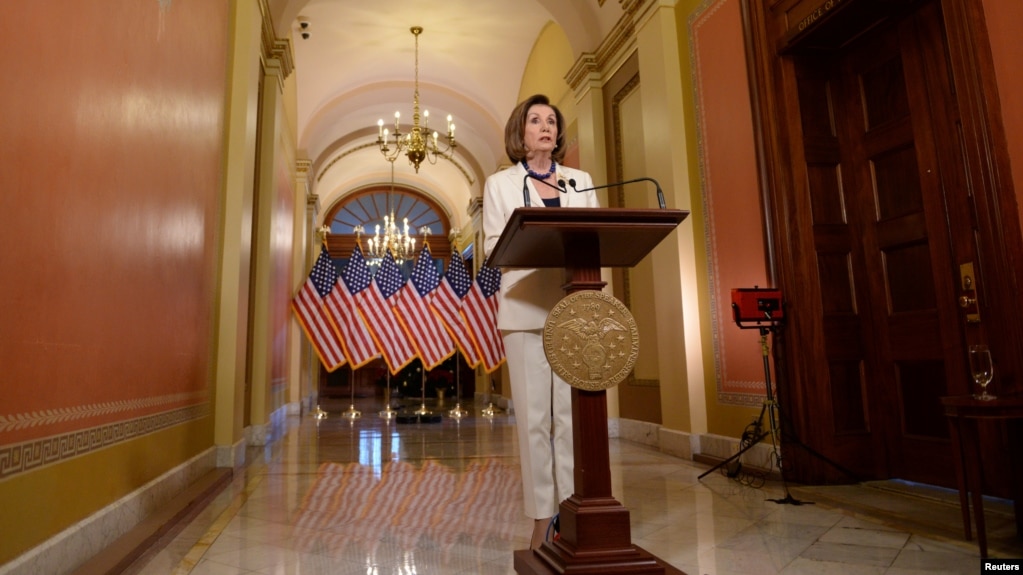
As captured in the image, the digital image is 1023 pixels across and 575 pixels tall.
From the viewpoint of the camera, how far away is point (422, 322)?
31.8 ft

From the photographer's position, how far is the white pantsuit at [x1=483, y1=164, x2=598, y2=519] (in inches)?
84.0

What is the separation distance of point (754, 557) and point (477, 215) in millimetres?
12040

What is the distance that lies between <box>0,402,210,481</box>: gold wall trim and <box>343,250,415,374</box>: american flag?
6218 millimetres

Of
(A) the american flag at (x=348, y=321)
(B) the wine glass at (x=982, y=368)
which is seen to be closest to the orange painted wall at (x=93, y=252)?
(B) the wine glass at (x=982, y=368)

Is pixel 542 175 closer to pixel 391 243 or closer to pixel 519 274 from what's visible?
pixel 519 274

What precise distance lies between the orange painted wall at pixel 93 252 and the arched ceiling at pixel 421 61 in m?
4.24

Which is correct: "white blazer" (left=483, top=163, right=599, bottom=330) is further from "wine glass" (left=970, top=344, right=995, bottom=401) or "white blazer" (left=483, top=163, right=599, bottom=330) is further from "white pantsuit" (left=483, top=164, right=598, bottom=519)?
"wine glass" (left=970, top=344, right=995, bottom=401)

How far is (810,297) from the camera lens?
3.94m

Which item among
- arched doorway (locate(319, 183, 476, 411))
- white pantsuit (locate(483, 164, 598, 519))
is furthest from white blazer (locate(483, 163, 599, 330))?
arched doorway (locate(319, 183, 476, 411))

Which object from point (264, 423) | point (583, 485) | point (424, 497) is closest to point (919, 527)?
point (583, 485)

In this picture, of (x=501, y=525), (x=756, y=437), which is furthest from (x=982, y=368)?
(x=501, y=525)

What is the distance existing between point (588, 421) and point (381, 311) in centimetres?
812

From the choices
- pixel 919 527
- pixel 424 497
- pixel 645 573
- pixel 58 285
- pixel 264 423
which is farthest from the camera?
pixel 264 423

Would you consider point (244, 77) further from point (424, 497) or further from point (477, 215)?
point (477, 215)
